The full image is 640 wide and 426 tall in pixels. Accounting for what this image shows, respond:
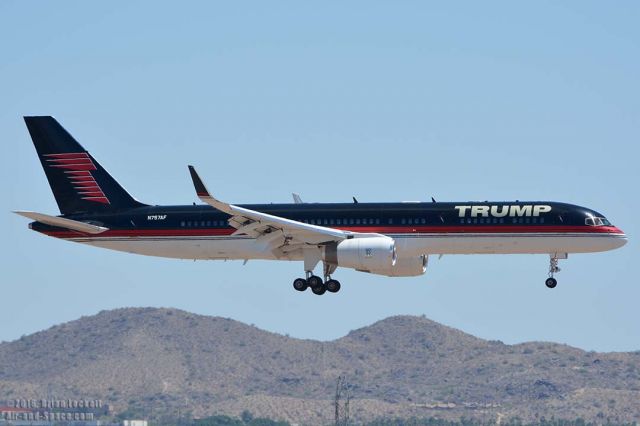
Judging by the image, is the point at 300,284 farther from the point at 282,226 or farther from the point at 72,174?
the point at 72,174

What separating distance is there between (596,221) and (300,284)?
16762 millimetres

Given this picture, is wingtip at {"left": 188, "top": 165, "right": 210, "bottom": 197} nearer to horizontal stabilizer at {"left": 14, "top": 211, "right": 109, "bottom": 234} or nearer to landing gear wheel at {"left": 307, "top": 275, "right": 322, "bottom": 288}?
landing gear wheel at {"left": 307, "top": 275, "right": 322, "bottom": 288}

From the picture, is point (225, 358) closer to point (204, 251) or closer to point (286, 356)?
point (286, 356)

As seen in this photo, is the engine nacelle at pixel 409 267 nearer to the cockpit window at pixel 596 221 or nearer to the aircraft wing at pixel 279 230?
the aircraft wing at pixel 279 230

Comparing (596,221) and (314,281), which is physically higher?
(596,221)

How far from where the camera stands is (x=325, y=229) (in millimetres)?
75562

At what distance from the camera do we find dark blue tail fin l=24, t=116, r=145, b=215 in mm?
83500

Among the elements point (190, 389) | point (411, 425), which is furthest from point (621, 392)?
point (190, 389)

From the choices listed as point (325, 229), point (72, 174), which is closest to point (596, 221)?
point (325, 229)

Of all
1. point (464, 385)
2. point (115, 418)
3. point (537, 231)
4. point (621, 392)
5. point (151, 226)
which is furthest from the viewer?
point (464, 385)

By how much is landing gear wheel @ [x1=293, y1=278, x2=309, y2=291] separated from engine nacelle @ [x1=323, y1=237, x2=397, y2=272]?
8.98 feet

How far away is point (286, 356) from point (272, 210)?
398ft

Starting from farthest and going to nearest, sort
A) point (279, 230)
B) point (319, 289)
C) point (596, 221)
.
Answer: point (319, 289) < point (279, 230) < point (596, 221)

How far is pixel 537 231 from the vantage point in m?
75.2
